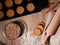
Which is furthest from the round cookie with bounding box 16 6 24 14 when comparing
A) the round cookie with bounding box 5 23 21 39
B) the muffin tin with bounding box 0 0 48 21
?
the round cookie with bounding box 5 23 21 39

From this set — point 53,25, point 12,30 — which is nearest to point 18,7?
point 12,30

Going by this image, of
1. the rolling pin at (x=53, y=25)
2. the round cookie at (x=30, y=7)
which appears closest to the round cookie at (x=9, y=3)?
the round cookie at (x=30, y=7)

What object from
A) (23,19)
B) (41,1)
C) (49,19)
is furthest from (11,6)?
(49,19)

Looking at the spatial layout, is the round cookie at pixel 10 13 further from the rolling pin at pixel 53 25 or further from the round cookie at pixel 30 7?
the rolling pin at pixel 53 25

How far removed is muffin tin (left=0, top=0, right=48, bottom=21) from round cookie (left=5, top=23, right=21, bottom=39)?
91 millimetres

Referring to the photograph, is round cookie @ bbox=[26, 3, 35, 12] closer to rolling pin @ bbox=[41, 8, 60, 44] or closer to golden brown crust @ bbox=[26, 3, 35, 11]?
golden brown crust @ bbox=[26, 3, 35, 11]

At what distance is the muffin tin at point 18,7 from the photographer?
176 cm

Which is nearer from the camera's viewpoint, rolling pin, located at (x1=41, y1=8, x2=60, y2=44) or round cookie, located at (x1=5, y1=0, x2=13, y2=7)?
rolling pin, located at (x1=41, y1=8, x2=60, y2=44)

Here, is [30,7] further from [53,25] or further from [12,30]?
[53,25]

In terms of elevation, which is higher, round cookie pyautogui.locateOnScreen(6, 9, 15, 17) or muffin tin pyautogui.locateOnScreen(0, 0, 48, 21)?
muffin tin pyautogui.locateOnScreen(0, 0, 48, 21)

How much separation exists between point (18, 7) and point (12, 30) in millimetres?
230

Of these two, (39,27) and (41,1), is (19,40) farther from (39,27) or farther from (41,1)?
(41,1)

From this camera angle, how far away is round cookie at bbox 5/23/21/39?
5.85ft

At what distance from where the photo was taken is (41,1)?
69.2 inches
